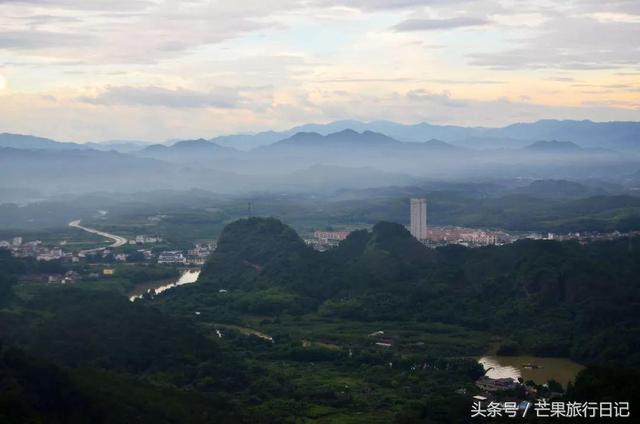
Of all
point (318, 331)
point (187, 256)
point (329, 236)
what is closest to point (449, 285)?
point (318, 331)

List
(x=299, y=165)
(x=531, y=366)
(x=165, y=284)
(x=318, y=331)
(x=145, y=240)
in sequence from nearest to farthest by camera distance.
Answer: (x=531, y=366)
(x=318, y=331)
(x=165, y=284)
(x=145, y=240)
(x=299, y=165)

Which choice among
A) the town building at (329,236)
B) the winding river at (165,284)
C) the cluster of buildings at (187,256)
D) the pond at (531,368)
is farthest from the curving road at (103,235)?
the pond at (531,368)

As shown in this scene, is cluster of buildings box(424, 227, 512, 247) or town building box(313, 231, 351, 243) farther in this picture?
town building box(313, 231, 351, 243)

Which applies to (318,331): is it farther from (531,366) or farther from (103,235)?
(103,235)

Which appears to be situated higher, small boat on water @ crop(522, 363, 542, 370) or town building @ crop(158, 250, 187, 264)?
town building @ crop(158, 250, 187, 264)

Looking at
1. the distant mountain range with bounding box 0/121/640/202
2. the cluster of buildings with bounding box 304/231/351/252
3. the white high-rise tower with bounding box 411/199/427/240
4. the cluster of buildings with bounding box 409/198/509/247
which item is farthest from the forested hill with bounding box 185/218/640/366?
the distant mountain range with bounding box 0/121/640/202

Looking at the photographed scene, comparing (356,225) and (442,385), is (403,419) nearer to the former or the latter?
(442,385)

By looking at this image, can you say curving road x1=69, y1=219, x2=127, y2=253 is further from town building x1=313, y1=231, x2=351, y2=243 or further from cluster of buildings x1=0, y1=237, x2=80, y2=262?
town building x1=313, y1=231, x2=351, y2=243
